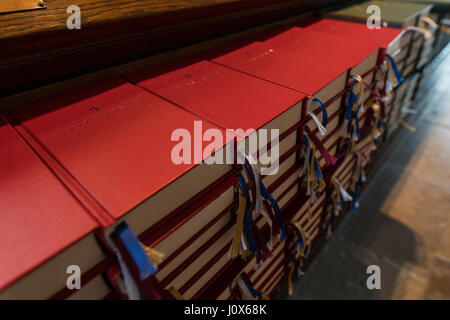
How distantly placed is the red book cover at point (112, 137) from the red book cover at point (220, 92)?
39 mm

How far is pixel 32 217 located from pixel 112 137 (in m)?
0.20

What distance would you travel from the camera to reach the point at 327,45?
0.99 meters

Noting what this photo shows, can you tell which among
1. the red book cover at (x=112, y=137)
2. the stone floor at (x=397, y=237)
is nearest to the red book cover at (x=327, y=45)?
the red book cover at (x=112, y=137)

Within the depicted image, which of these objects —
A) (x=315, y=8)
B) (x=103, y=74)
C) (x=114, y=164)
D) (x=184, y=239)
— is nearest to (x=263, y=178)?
(x=184, y=239)

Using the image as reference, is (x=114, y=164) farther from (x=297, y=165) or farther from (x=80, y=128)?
(x=297, y=165)

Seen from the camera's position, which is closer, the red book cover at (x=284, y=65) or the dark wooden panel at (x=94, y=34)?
the dark wooden panel at (x=94, y=34)

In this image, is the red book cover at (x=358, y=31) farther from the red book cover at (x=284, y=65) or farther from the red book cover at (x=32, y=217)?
the red book cover at (x=32, y=217)

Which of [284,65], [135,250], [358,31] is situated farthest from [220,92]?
[358,31]

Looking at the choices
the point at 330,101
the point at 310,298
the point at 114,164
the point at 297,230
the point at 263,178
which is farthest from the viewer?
the point at 310,298

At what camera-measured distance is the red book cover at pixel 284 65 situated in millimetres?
753

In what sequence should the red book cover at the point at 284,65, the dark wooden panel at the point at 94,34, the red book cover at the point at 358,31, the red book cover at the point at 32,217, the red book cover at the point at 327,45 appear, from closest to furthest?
the red book cover at the point at 32,217 → the dark wooden panel at the point at 94,34 → the red book cover at the point at 284,65 → the red book cover at the point at 327,45 → the red book cover at the point at 358,31

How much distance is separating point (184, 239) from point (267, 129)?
0.28m

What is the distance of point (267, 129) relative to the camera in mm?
628
